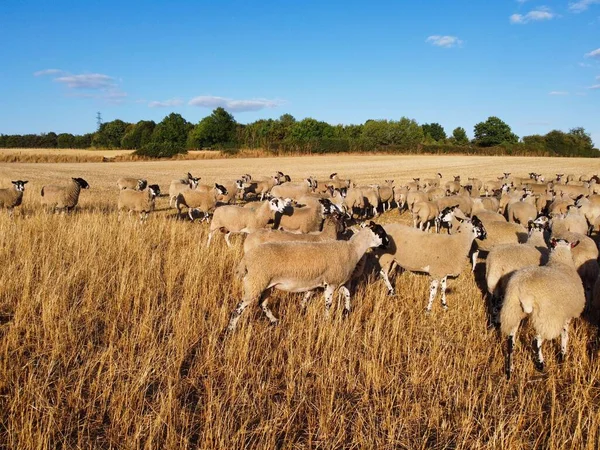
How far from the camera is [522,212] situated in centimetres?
1355

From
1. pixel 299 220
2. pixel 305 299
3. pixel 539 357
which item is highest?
pixel 299 220

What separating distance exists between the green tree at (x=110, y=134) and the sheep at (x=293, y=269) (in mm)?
119711

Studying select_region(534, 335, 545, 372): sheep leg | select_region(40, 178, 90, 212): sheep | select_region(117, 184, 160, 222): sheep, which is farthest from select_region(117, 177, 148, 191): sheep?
select_region(534, 335, 545, 372): sheep leg

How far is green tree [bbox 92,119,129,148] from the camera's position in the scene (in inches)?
4536

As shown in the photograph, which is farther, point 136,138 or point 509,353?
point 136,138

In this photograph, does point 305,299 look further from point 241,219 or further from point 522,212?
point 522,212

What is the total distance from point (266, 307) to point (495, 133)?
384 ft

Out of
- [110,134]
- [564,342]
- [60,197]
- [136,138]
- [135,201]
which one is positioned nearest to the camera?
[564,342]

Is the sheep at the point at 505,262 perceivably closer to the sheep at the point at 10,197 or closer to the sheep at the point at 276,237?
the sheep at the point at 276,237

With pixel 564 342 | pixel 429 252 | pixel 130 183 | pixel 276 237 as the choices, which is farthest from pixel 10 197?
pixel 564 342

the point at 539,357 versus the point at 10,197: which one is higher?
the point at 10,197

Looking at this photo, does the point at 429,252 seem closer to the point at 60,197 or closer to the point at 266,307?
the point at 266,307

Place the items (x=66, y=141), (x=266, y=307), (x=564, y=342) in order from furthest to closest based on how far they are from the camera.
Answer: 1. (x=66, y=141)
2. (x=266, y=307)
3. (x=564, y=342)

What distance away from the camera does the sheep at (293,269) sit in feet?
20.1
